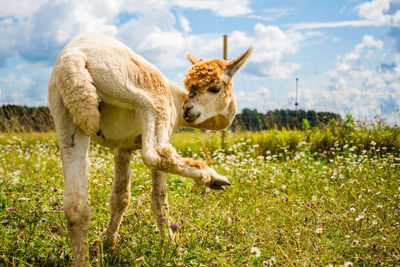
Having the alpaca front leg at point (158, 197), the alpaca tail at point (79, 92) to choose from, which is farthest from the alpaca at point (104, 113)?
the alpaca front leg at point (158, 197)

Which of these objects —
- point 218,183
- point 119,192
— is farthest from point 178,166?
point 119,192

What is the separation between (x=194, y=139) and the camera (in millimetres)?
9516

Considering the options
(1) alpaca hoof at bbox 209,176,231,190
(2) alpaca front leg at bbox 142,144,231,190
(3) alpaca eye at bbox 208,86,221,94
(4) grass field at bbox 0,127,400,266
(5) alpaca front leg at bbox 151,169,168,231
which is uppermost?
(3) alpaca eye at bbox 208,86,221,94

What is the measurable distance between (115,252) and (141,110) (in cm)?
151

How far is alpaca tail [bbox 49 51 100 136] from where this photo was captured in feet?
7.66

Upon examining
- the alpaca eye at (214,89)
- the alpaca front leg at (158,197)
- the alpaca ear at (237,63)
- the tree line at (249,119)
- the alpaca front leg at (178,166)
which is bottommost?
the alpaca front leg at (158,197)

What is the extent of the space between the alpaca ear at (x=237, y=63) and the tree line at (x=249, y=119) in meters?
6.26

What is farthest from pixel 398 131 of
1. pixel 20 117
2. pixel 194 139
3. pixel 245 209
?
pixel 20 117

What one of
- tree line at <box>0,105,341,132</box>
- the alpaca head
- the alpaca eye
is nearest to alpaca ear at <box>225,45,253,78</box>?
the alpaca head

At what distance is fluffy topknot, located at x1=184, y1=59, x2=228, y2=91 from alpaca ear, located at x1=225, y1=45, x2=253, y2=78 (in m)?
0.10

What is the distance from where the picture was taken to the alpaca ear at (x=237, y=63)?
11.1ft

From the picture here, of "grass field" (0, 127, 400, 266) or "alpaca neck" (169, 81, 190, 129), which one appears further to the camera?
"alpaca neck" (169, 81, 190, 129)

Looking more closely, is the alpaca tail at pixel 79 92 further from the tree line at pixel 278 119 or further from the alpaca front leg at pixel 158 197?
the tree line at pixel 278 119

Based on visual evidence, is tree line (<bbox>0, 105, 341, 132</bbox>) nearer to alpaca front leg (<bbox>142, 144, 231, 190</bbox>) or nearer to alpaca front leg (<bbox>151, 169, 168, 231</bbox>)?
alpaca front leg (<bbox>151, 169, 168, 231</bbox>)
